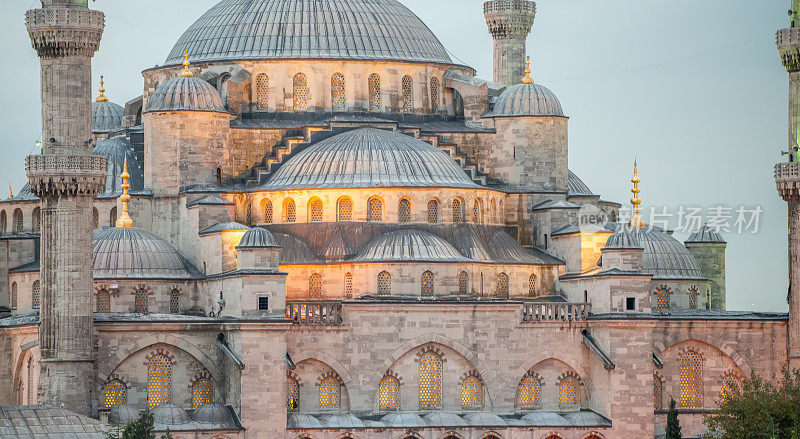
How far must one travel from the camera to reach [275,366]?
70.1 metres

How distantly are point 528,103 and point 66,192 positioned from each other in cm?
2001

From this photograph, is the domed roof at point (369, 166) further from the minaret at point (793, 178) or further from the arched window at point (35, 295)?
the minaret at point (793, 178)

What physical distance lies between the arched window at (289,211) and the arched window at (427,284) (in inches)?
215

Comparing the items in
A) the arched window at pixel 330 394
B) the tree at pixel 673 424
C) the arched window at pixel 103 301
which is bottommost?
the tree at pixel 673 424

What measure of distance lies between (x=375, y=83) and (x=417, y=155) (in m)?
6.34

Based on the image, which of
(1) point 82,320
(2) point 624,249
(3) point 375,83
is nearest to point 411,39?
(3) point 375,83

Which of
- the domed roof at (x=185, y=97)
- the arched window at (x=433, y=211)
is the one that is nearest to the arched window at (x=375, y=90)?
the domed roof at (x=185, y=97)

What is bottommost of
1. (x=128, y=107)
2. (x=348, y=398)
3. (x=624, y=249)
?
(x=348, y=398)

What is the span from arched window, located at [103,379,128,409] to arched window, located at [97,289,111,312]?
4318 mm

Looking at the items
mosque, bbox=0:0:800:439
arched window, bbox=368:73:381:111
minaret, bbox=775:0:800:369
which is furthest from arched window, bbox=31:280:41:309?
minaret, bbox=775:0:800:369

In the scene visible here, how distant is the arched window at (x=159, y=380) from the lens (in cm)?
7056

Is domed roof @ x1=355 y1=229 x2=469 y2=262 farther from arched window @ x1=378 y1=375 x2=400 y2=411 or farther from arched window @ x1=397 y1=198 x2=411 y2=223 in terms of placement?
arched window @ x1=378 y1=375 x2=400 y2=411

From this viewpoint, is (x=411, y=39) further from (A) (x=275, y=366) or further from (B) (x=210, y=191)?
(A) (x=275, y=366)

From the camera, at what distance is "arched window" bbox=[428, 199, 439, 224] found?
76.8 m
